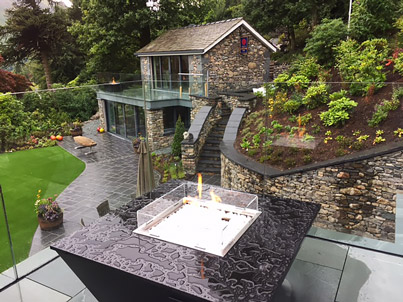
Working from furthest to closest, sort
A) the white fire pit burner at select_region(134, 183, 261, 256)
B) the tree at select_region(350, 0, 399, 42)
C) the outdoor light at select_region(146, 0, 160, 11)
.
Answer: the outdoor light at select_region(146, 0, 160, 11) → the tree at select_region(350, 0, 399, 42) → the white fire pit burner at select_region(134, 183, 261, 256)

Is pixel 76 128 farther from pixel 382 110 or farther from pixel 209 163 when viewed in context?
pixel 382 110

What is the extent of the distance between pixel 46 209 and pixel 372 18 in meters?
11.5

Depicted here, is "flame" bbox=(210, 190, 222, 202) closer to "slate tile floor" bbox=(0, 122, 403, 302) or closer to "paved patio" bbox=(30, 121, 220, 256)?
"slate tile floor" bbox=(0, 122, 403, 302)

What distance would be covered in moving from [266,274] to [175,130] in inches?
271

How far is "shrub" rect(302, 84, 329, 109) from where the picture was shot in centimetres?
592

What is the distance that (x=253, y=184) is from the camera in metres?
6.36

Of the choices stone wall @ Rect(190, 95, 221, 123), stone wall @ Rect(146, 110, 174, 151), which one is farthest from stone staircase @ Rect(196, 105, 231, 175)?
stone wall @ Rect(146, 110, 174, 151)

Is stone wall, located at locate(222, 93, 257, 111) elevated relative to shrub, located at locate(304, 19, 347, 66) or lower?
lower

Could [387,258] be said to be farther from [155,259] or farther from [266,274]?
[155,259]

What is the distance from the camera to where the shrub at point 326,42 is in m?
10.4

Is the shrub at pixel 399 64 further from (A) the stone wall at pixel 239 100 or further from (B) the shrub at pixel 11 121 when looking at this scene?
(B) the shrub at pixel 11 121

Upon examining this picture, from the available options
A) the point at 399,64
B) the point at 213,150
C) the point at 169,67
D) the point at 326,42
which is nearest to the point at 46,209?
the point at 213,150

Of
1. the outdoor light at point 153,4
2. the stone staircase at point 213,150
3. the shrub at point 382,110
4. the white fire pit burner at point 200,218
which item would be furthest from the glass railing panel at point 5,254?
the outdoor light at point 153,4

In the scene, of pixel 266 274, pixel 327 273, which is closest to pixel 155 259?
pixel 266 274
